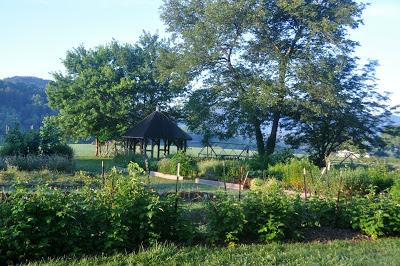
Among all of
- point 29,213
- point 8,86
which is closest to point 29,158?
point 29,213

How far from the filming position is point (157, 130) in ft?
89.2

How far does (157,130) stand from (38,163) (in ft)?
35.3

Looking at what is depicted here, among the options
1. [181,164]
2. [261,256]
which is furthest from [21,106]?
[261,256]

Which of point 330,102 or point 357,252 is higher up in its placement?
point 330,102

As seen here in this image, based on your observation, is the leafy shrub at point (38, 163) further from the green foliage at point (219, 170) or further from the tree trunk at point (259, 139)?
the tree trunk at point (259, 139)

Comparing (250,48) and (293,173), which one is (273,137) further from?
(293,173)

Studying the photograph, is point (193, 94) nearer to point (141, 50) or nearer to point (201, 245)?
point (141, 50)

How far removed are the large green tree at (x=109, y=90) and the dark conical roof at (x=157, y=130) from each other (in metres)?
5.52

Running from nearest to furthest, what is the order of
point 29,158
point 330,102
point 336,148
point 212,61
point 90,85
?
point 29,158
point 330,102
point 212,61
point 336,148
point 90,85

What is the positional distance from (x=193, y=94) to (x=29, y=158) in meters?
14.0

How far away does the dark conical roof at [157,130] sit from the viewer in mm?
26906

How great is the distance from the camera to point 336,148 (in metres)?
29.9

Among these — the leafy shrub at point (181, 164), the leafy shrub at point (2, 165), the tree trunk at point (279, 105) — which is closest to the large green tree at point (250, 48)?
the tree trunk at point (279, 105)

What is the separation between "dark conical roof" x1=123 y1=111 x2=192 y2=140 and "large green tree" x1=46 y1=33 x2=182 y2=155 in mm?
5515
